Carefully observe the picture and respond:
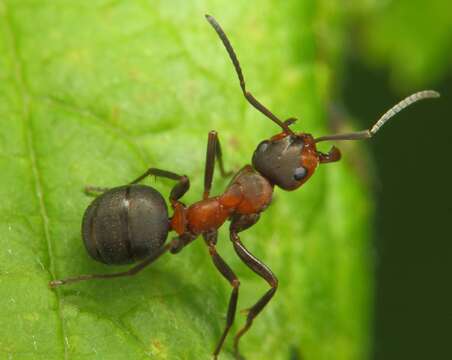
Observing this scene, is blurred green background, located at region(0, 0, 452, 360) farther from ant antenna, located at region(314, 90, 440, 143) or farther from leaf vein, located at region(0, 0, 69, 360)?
ant antenna, located at region(314, 90, 440, 143)

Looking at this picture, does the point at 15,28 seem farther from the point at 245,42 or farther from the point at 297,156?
the point at 297,156

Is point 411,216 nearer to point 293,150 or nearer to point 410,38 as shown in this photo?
point 410,38

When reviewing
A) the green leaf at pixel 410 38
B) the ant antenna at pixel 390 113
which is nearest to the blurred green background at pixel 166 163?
the ant antenna at pixel 390 113

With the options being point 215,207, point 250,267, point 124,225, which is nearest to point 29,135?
point 124,225

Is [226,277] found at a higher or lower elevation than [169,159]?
lower

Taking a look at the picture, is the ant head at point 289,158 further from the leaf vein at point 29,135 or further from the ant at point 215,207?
the leaf vein at point 29,135

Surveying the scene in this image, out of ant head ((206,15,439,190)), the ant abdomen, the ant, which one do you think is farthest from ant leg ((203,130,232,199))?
the ant abdomen
